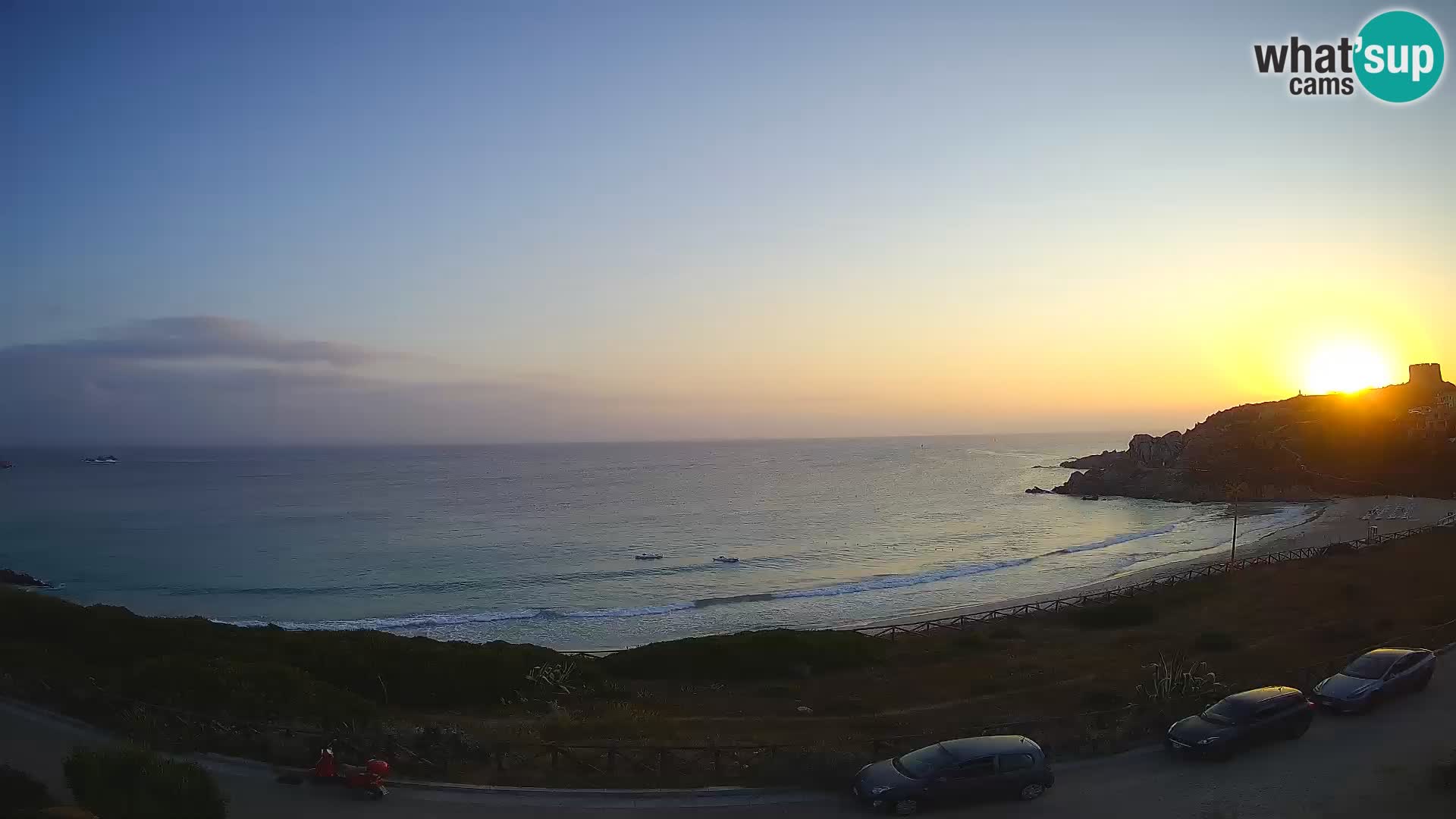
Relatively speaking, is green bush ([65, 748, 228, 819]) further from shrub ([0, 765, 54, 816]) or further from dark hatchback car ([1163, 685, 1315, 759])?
→ dark hatchback car ([1163, 685, 1315, 759])

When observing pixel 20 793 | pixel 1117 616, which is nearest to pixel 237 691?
pixel 20 793

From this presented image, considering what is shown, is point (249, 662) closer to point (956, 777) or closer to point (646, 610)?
point (956, 777)

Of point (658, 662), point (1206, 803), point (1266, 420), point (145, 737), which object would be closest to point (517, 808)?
point (145, 737)

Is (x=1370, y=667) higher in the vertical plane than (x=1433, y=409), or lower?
lower

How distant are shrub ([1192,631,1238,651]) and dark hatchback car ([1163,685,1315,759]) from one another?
11860 millimetres

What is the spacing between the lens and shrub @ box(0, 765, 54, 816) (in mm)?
10906

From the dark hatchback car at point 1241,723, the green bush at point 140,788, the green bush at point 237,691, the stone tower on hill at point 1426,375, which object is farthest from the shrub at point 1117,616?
the stone tower on hill at point 1426,375

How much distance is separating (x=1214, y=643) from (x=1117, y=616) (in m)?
6.64

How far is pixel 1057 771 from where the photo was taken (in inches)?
557

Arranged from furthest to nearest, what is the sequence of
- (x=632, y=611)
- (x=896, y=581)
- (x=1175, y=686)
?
(x=896, y=581), (x=632, y=611), (x=1175, y=686)

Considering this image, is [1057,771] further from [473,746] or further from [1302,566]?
[1302,566]

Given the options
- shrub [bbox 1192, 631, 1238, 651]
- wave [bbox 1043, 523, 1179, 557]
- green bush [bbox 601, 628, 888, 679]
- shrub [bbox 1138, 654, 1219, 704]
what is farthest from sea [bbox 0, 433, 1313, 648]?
shrub [bbox 1138, 654, 1219, 704]

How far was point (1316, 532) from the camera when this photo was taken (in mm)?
63500

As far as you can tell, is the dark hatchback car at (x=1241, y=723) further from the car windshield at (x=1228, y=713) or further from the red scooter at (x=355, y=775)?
the red scooter at (x=355, y=775)
